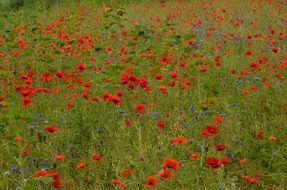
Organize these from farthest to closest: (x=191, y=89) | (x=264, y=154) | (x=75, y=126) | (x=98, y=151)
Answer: (x=191, y=89)
(x=75, y=126)
(x=98, y=151)
(x=264, y=154)

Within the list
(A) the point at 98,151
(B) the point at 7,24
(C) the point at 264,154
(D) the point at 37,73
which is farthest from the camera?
(B) the point at 7,24

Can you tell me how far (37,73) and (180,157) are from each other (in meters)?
3.41

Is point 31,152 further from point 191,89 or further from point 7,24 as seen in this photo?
point 7,24

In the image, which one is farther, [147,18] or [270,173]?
[147,18]

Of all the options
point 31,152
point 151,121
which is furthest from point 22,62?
point 31,152

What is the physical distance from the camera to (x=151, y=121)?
386 cm

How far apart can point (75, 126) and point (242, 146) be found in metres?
1.45

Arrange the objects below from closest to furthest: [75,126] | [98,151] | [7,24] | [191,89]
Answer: [98,151], [75,126], [191,89], [7,24]

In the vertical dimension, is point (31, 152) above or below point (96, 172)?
above

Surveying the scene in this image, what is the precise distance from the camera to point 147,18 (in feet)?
34.9

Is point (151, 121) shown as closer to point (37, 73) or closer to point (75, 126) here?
point (75, 126)

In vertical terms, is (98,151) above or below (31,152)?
below

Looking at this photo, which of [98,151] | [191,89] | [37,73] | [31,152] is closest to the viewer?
[31,152]

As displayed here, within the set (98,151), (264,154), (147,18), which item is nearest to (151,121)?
(98,151)
